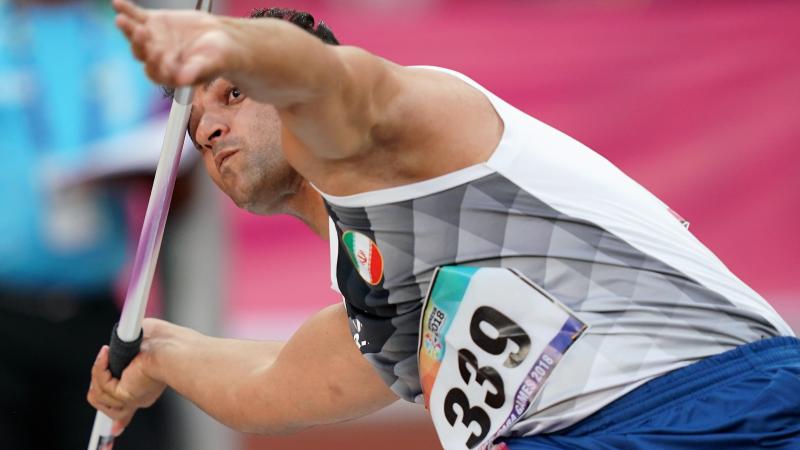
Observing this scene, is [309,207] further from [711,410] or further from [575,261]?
[711,410]

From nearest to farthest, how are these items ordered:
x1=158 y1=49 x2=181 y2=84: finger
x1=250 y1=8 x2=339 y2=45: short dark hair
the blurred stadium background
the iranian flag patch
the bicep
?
x1=158 y1=49 x2=181 y2=84: finger < the bicep < the iranian flag patch < x1=250 y1=8 x2=339 y2=45: short dark hair < the blurred stadium background

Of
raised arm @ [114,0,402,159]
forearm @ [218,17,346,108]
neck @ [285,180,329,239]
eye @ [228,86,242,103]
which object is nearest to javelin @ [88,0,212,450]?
eye @ [228,86,242,103]

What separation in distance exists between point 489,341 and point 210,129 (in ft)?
2.87

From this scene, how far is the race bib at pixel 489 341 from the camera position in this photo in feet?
11.3

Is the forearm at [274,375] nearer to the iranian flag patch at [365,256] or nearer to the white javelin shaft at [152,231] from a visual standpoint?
the white javelin shaft at [152,231]

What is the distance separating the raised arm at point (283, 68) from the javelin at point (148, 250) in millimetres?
559

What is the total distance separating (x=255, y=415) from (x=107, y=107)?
1.61m

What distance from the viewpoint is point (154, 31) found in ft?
8.96

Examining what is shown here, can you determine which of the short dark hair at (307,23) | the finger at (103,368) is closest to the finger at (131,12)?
the short dark hair at (307,23)

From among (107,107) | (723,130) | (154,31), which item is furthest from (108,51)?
(154,31)

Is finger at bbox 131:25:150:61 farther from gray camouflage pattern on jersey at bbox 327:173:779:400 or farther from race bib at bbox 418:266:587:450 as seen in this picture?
race bib at bbox 418:266:587:450

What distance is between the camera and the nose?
3.82 meters

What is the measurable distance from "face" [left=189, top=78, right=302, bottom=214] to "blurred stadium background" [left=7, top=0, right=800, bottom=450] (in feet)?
6.60

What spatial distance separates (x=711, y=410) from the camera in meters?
3.37
